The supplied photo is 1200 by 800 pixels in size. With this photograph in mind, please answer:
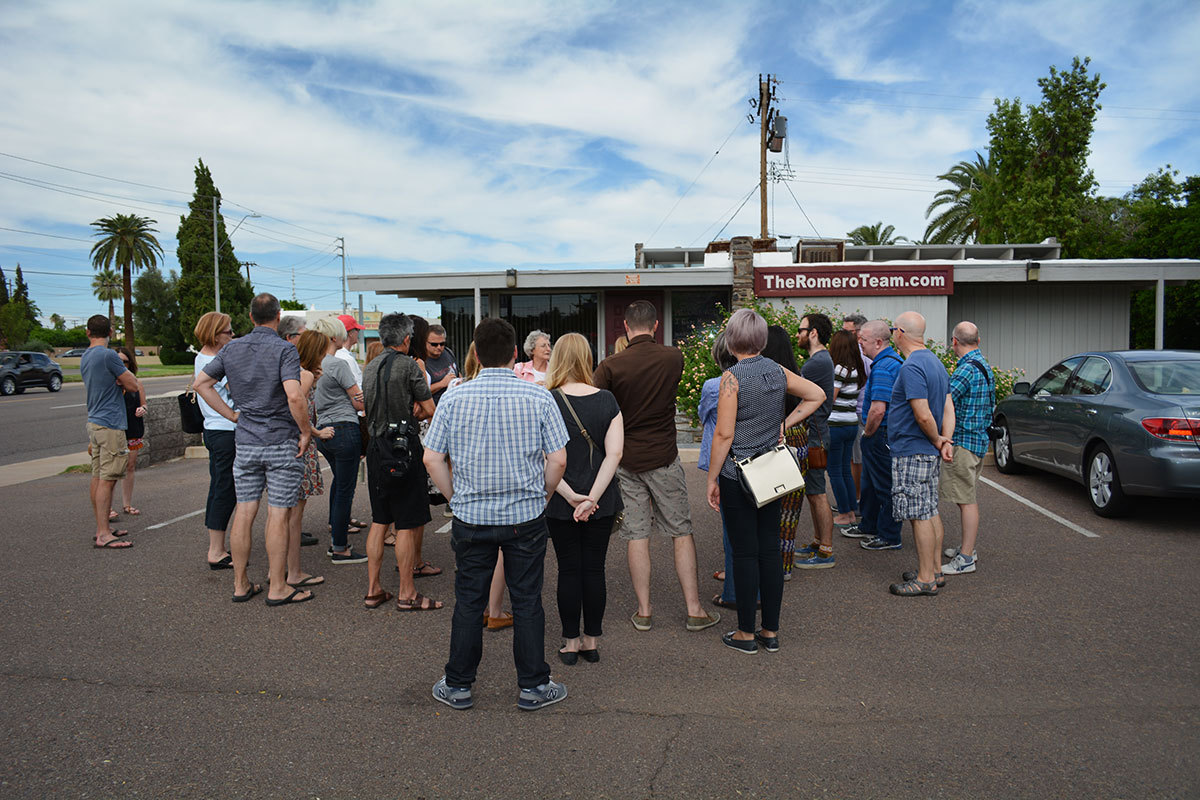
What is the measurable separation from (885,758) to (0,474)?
39.9ft

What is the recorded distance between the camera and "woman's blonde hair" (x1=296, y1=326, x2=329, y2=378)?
5.64 m

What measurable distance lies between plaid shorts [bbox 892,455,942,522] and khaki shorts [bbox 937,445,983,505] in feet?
1.19

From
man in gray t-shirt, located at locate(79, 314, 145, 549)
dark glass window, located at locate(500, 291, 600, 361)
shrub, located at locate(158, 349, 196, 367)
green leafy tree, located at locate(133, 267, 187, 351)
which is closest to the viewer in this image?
man in gray t-shirt, located at locate(79, 314, 145, 549)

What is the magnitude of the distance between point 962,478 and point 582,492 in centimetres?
296

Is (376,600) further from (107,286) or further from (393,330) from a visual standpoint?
(107,286)

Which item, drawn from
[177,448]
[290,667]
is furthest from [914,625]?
[177,448]

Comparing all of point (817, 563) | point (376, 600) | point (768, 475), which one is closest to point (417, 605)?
point (376, 600)

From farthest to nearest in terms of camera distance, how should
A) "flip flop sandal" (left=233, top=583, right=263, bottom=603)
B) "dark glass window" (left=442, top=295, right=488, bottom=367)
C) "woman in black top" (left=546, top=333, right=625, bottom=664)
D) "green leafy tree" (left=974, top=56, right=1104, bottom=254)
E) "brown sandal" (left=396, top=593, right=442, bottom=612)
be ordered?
"green leafy tree" (left=974, top=56, right=1104, bottom=254)
"dark glass window" (left=442, top=295, right=488, bottom=367)
"flip flop sandal" (left=233, top=583, right=263, bottom=603)
"brown sandal" (left=396, top=593, right=442, bottom=612)
"woman in black top" (left=546, top=333, right=625, bottom=664)

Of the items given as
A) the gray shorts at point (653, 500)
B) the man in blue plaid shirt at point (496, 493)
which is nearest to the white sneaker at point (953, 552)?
the gray shorts at point (653, 500)

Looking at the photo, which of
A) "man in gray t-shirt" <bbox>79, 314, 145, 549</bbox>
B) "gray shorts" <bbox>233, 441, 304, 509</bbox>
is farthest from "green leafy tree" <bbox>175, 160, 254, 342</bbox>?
"gray shorts" <bbox>233, 441, 304, 509</bbox>

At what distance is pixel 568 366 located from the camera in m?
4.08

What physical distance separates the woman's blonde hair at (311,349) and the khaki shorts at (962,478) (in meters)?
4.55

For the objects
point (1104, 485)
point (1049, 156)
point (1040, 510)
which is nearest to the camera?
point (1104, 485)

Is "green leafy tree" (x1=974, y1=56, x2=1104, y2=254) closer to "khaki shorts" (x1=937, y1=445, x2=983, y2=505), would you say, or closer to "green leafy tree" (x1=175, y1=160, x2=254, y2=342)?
"khaki shorts" (x1=937, y1=445, x2=983, y2=505)
